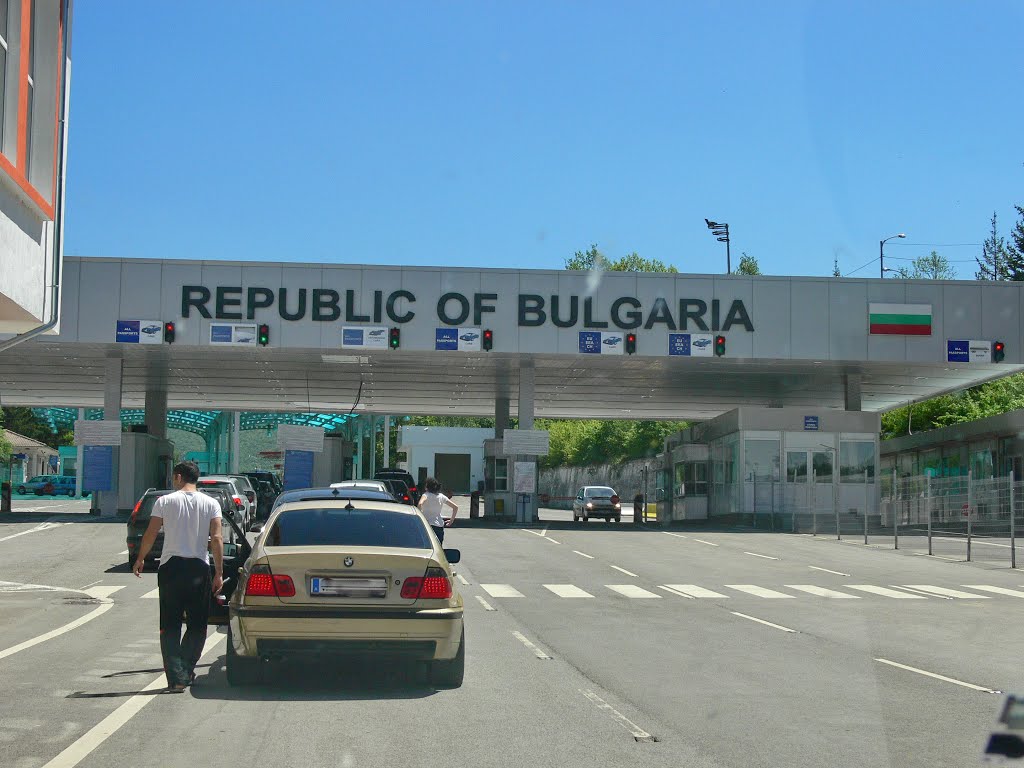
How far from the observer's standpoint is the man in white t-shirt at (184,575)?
9.31 meters

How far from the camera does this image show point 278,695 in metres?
9.27

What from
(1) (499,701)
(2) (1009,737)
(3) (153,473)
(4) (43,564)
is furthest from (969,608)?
(3) (153,473)

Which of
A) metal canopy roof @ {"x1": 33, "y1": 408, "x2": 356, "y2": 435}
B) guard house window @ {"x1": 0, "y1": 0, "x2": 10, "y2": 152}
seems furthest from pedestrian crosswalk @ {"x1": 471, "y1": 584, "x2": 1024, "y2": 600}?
metal canopy roof @ {"x1": 33, "y1": 408, "x2": 356, "y2": 435}

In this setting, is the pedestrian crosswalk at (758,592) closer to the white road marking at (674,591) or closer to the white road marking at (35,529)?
the white road marking at (674,591)

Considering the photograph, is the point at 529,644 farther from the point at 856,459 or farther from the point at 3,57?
the point at 856,459

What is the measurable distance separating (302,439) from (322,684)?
37.0 m

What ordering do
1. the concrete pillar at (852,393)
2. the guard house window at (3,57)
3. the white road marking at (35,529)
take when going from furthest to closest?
the concrete pillar at (852,393) < the white road marking at (35,529) < the guard house window at (3,57)

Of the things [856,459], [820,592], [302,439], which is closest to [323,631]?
[820,592]

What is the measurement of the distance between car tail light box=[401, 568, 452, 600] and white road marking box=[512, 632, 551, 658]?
2.80 m

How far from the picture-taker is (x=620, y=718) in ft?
28.0

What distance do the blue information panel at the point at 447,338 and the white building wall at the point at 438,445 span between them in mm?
65110

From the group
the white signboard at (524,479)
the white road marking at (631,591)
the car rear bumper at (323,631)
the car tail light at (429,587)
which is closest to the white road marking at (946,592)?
the white road marking at (631,591)

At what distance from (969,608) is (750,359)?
21.9 meters

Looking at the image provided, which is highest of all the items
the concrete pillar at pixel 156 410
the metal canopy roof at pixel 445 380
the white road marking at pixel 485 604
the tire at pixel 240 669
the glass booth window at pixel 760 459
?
the metal canopy roof at pixel 445 380
